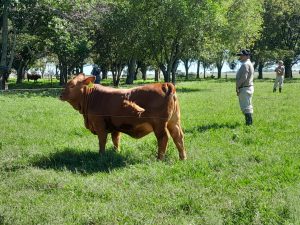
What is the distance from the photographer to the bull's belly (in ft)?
27.9

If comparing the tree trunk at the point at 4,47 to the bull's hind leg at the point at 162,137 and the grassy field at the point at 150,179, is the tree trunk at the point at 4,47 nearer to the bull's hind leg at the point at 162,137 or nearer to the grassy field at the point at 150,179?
the grassy field at the point at 150,179

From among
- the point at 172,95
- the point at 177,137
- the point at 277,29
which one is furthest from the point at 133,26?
the point at 277,29

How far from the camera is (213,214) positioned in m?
5.66

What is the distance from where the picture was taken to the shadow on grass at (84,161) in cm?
805

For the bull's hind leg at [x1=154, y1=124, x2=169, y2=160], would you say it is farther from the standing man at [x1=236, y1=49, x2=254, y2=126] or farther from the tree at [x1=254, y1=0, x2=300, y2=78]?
the tree at [x1=254, y1=0, x2=300, y2=78]

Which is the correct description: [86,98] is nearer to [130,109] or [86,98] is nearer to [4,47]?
[130,109]

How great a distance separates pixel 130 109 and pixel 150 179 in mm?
1579

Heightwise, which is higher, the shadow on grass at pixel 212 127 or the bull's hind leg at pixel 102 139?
the bull's hind leg at pixel 102 139

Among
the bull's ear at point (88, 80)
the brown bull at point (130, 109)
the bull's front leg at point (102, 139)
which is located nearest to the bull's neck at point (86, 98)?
the brown bull at point (130, 109)

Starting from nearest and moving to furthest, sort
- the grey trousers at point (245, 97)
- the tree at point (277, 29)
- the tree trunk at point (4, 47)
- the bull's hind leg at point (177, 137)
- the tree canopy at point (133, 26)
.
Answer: the bull's hind leg at point (177, 137) → the grey trousers at point (245, 97) → the tree trunk at point (4, 47) → the tree canopy at point (133, 26) → the tree at point (277, 29)

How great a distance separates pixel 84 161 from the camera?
28.0 feet

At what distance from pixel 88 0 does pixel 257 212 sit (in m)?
27.3

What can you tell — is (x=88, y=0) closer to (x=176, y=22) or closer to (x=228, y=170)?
(x=176, y=22)

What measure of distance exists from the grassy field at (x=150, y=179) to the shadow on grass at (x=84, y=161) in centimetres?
2
